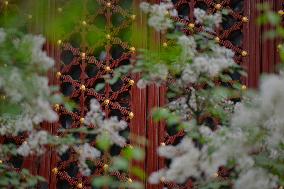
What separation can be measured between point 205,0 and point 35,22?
42.1 inches

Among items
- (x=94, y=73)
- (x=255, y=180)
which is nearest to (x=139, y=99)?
(x=94, y=73)

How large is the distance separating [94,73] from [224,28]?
82 centimetres

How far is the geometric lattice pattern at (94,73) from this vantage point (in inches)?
129

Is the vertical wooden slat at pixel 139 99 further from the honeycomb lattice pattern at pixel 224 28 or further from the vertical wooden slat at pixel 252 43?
the vertical wooden slat at pixel 252 43

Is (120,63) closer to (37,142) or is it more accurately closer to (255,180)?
(37,142)

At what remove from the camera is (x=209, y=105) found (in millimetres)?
2240

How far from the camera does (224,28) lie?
318 cm

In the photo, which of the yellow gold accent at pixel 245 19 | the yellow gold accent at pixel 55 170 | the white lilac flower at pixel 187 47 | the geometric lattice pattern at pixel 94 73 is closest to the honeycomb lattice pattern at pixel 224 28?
the yellow gold accent at pixel 245 19

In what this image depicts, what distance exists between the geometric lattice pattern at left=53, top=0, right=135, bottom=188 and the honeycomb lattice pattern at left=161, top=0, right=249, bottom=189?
29 cm

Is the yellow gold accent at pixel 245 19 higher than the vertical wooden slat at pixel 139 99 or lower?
higher

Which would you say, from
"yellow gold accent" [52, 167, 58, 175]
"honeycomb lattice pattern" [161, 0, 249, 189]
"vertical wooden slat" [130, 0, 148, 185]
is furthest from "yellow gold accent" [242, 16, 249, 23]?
"yellow gold accent" [52, 167, 58, 175]

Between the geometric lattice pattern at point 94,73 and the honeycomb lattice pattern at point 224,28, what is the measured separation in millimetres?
290

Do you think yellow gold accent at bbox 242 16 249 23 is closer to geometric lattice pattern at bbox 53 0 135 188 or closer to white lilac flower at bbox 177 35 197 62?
geometric lattice pattern at bbox 53 0 135 188

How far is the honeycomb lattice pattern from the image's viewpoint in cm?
308
